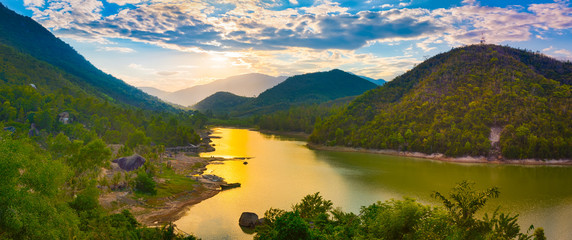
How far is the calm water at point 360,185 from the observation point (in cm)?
5132

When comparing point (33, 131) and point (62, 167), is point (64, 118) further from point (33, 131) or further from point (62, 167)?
point (62, 167)

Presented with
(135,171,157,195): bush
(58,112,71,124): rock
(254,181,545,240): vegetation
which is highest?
(58,112,71,124): rock

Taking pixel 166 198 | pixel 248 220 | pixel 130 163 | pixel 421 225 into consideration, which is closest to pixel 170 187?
pixel 166 198

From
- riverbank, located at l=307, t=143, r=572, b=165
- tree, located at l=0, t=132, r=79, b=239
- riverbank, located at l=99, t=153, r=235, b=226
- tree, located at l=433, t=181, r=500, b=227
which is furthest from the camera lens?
riverbank, located at l=307, t=143, r=572, b=165

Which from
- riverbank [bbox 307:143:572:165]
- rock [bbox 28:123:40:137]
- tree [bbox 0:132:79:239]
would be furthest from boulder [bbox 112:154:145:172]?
riverbank [bbox 307:143:572:165]

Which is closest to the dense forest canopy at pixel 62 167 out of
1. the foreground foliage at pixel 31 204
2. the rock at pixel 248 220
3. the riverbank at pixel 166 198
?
the foreground foliage at pixel 31 204

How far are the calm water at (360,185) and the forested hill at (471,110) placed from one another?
40.1 ft

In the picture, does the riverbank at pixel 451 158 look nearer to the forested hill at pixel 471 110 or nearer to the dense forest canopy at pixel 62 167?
the forested hill at pixel 471 110

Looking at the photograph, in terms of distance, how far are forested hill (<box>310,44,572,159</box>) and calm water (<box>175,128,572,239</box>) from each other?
12.2 m

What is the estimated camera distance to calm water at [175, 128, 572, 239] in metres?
51.3

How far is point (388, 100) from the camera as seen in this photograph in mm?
174000

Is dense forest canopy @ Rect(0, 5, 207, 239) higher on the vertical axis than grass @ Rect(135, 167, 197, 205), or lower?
higher

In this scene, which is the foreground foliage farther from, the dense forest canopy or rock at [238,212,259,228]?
rock at [238,212,259,228]

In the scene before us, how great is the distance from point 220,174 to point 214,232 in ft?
127
